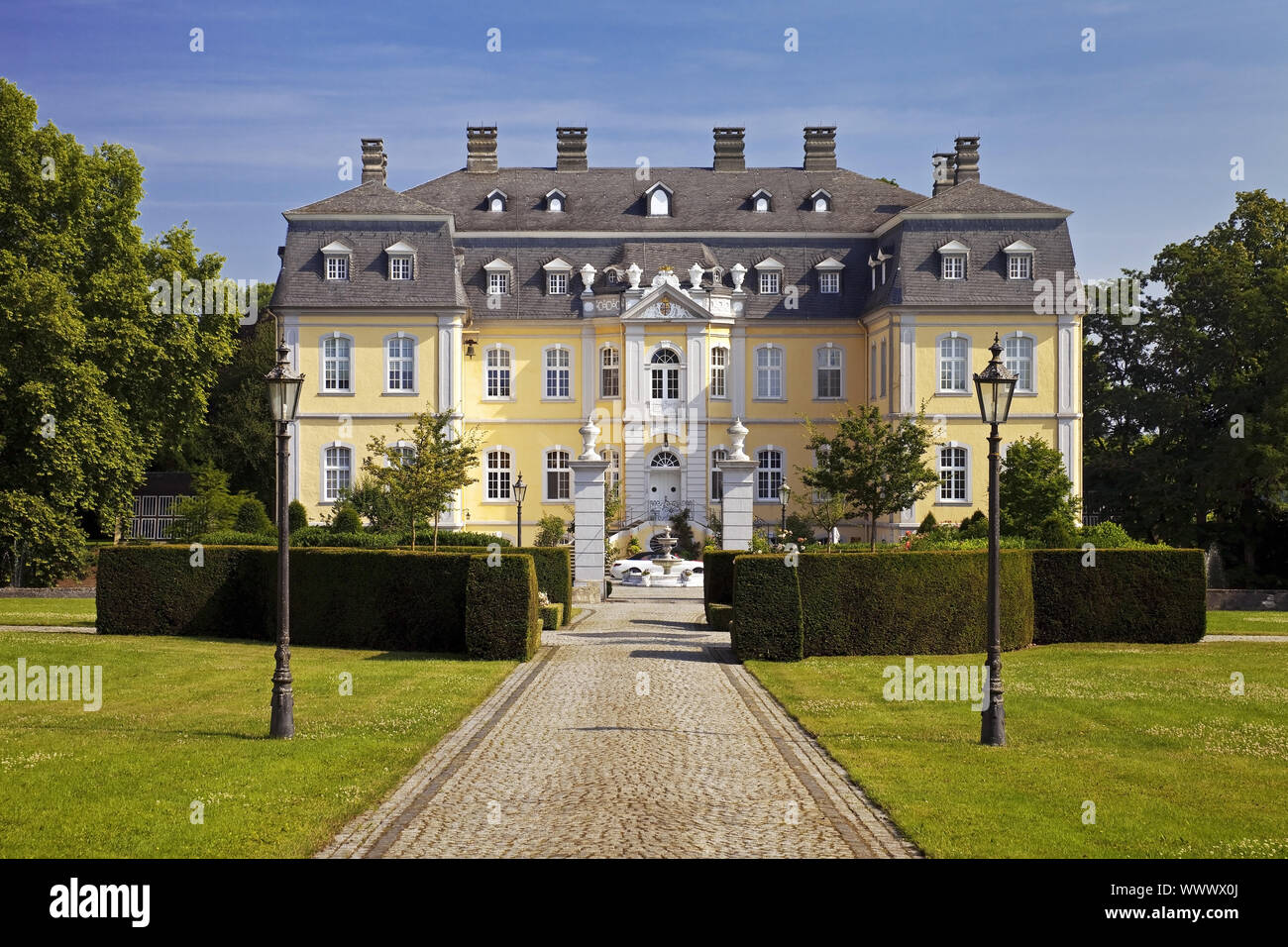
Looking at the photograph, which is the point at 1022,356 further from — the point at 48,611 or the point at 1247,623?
the point at 48,611

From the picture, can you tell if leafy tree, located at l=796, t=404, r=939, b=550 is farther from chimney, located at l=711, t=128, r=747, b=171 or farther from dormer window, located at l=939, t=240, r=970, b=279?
chimney, located at l=711, t=128, r=747, b=171

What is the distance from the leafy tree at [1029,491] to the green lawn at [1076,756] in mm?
11951

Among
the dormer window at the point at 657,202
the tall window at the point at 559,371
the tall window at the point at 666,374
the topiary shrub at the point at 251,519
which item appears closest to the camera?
the topiary shrub at the point at 251,519

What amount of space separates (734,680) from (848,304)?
2922 cm

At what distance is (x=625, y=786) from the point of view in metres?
9.70

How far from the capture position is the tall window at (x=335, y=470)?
135 ft

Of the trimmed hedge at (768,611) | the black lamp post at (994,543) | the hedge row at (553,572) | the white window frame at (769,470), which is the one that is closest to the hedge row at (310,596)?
the trimmed hedge at (768,611)

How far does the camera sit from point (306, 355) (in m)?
41.1

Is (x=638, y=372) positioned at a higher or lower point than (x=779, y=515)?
higher

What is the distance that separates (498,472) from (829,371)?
11749 millimetres

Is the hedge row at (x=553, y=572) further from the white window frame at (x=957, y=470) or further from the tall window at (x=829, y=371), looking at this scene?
the tall window at (x=829, y=371)
